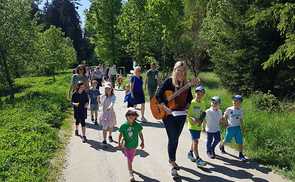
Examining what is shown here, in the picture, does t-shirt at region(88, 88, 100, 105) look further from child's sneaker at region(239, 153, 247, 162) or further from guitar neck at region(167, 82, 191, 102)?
guitar neck at region(167, 82, 191, 102)

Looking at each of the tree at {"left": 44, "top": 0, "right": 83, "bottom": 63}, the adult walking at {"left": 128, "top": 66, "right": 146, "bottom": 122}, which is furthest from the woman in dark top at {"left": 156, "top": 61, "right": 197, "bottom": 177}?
the tree at {"left": 44, "top": 0, "right": 83, "bottom": 63}

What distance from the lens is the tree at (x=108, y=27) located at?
53.9 meters

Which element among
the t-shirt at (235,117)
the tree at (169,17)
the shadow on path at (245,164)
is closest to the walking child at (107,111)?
the shadow on path at (245,164)

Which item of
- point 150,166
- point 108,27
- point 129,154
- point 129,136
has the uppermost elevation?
point 108,27

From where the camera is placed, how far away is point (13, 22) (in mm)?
26766

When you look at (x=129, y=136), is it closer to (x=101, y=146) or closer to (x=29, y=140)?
(x=101, y=146)

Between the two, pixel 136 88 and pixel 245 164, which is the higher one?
pixel 136 88

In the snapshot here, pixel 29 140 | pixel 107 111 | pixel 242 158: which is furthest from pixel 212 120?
pixel 29 140

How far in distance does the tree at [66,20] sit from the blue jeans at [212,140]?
82.8m

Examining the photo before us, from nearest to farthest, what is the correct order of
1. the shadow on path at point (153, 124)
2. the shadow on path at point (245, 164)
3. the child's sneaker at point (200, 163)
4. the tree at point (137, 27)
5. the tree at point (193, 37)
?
the shadow on path at point (245, 164)
the child's sneaker at point (200, 163)
the shadow on path at point (153, 124)
the tree at point (193, 37)
the tree at point (137, 27)

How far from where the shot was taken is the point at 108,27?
179 ft

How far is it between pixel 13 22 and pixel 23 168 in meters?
18.8

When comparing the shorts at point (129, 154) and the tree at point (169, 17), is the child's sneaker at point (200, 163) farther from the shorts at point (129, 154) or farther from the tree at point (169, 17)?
the tree at point (169, 17)

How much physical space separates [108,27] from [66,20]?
4127 cm
